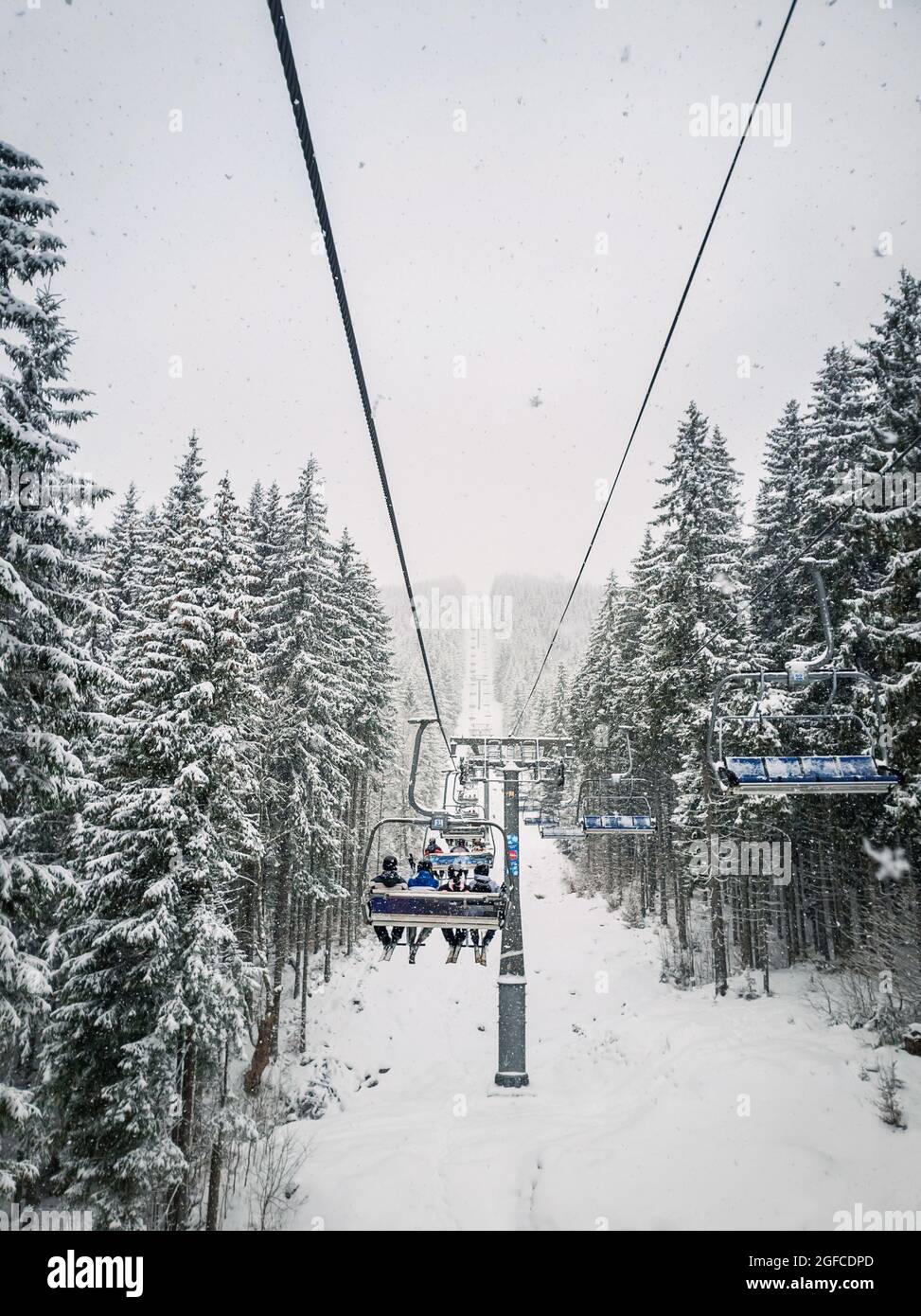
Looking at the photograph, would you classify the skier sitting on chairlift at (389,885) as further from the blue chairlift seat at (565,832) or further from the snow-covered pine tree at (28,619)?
the blue chairlift seat at (565,832)

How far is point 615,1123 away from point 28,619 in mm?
14691

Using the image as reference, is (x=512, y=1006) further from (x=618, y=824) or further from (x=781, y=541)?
(x=781, y=541)

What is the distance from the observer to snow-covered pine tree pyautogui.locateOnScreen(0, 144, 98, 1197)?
8.64 metres

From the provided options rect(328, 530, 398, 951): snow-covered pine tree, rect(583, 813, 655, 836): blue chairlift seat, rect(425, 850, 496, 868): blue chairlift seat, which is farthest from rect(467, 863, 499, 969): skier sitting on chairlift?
rect(328, 530, 398, 951): snow-covered pine tree

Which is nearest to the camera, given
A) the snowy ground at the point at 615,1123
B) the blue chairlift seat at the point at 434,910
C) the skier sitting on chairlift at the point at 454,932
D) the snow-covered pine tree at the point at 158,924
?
the blue chairlift seat at the point at 434,910

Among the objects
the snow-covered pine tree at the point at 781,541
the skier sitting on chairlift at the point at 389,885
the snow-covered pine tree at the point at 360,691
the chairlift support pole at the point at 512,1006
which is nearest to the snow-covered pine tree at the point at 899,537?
the snow-covered pine tree at the point at 781,541

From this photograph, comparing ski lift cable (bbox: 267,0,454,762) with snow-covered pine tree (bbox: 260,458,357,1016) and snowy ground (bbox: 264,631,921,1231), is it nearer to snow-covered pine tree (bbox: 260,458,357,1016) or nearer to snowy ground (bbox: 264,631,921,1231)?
snowy ground (bbox: 264,631,921,1231)

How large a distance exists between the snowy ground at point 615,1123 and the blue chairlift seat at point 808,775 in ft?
22.8

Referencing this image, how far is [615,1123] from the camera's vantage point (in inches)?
510

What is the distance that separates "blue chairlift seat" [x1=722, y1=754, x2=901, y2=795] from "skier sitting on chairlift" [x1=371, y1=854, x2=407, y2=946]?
5076 millimetres

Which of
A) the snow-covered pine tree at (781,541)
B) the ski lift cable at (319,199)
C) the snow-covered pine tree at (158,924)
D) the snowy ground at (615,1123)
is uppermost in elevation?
the snow-covered pine tree at (781,541)

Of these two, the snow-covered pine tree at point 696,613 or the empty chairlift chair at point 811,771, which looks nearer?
the empty chairlift chair at point 811,771

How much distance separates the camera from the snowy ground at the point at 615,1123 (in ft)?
33.5
